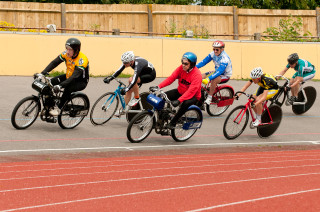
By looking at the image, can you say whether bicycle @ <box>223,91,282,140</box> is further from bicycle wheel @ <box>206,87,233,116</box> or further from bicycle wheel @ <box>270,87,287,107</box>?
bicycle wheel @ <box>270,87,287,107</box>

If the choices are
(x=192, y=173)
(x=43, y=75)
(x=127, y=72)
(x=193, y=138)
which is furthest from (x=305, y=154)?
(x=127, y=72)

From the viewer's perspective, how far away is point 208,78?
1429 centimetres

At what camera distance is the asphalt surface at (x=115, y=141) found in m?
10.6

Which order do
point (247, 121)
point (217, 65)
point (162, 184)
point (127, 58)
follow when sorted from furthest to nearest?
point (217, 65), point (247, 121), point (127, 58), point (162, 184)

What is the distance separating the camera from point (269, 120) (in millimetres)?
13102

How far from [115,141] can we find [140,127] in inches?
29.1

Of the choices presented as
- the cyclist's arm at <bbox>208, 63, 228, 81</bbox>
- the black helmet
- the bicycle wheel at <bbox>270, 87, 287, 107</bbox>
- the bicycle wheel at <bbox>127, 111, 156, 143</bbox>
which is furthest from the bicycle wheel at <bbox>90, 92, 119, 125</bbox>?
the bicycle wheel at <bbox>270, 87, 287, 107</bbox>

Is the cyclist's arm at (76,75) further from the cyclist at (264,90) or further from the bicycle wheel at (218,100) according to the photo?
the bicycle wheel at (218,100)

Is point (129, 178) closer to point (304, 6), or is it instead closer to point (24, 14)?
point (24, 14)

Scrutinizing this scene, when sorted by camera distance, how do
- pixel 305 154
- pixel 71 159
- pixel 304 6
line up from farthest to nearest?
1. pixel 304 6
2. pixel 305 154
3. pixel 71 159

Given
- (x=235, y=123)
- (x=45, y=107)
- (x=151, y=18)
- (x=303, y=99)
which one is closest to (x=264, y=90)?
(x=235, y=123)

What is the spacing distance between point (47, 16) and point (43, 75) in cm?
1132

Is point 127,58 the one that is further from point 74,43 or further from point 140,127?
point 140,127

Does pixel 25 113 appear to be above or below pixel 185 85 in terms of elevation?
below
